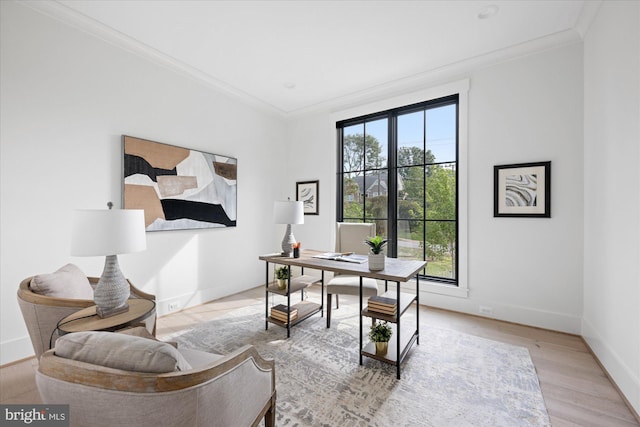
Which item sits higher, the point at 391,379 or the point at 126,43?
the point at 126,43

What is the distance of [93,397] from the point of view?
2.70 feet

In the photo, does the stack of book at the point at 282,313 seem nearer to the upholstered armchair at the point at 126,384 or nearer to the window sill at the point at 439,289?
the window sill at the point at 439,289

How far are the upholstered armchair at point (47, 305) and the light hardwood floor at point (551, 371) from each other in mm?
597

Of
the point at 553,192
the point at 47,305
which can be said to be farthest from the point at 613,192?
the point at 47,305

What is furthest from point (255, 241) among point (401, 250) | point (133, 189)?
point (401, 250)

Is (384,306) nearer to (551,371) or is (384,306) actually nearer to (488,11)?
(551,371)

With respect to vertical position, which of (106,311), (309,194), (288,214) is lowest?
(106,311)

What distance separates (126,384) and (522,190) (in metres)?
3.46

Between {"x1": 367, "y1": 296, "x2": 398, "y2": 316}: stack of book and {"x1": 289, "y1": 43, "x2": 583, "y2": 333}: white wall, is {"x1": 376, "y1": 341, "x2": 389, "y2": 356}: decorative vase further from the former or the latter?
{"x1": 289, "y1": 43, "x2": 583, "y2": 333}: white wall

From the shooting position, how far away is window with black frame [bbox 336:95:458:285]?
3441 mm

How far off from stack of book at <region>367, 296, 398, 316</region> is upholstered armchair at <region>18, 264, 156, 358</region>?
1.52 meters

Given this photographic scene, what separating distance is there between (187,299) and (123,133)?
198 cm

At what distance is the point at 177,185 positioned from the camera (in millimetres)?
3254

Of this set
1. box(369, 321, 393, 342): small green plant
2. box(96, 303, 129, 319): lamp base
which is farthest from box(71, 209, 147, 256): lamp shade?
box(369, 321, 393, 342): small green plant
